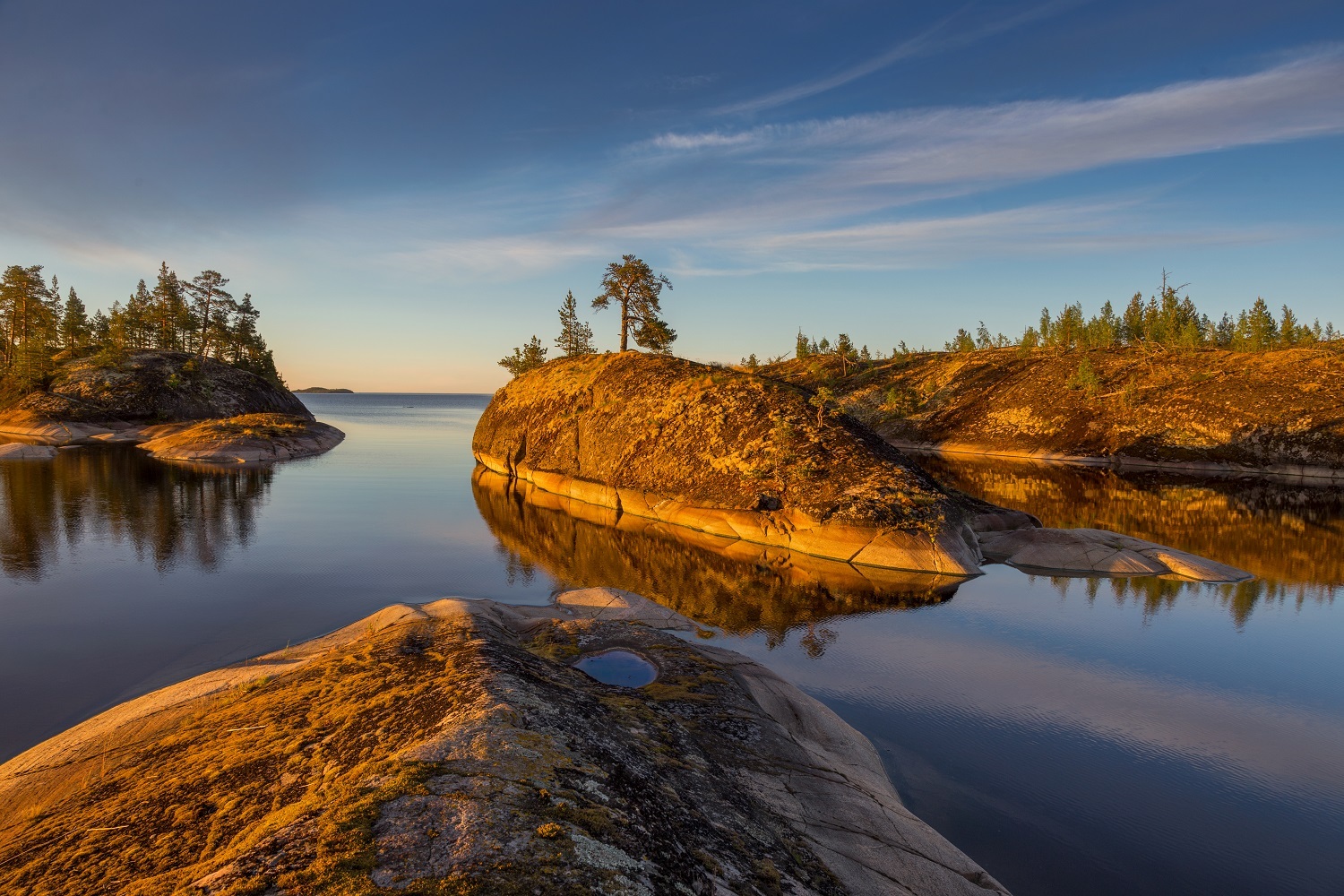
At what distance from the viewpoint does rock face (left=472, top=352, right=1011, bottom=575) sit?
3250 cm

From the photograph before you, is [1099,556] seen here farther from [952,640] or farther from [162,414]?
[162,414]

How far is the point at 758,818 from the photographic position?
9.12 meters

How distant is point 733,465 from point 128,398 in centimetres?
9621

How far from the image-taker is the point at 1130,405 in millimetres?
83625

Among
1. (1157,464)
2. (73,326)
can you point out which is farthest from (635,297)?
(73,326)

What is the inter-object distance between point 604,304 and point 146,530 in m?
40.9

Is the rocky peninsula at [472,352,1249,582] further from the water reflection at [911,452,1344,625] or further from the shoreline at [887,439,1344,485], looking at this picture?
the shoreline at [887,439,1344,485]

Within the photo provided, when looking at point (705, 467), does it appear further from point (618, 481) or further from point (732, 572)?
point (732, 572)

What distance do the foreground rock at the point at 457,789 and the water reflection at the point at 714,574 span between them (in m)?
9.42

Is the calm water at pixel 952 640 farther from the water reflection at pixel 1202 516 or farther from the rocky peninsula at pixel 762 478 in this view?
the rocky peninsula at pixel 762 478

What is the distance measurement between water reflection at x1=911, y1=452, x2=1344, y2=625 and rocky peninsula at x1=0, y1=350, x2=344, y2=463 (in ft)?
264

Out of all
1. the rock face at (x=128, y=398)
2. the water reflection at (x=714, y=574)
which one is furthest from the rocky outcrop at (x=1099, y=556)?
the rock face at (x=128, y=398)

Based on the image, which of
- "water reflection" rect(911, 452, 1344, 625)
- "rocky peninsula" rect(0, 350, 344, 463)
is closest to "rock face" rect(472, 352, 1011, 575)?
"water reflection" rect(911, 452, 1344, 625)

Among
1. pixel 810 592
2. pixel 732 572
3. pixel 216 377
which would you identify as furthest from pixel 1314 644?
pixel 216 377
